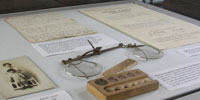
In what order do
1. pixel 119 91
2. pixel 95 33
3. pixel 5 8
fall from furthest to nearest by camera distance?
pixel 5 8 → pixel 95 33 → pixel 119 91

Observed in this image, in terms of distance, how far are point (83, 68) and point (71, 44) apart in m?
0.22

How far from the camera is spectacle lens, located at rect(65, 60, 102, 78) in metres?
0.97

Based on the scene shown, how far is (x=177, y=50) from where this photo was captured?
3.89ft

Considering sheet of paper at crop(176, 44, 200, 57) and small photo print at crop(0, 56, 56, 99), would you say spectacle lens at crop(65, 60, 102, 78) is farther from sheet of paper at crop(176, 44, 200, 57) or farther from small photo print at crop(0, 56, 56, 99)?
sheet of paper at crop(176, 44, 200, 57)

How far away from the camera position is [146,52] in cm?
114

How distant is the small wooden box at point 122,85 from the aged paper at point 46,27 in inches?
16.7

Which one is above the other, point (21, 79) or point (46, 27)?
point (46, 27)

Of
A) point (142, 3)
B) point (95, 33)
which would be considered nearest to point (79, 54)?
point (95, 33)

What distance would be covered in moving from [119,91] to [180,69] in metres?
0.29

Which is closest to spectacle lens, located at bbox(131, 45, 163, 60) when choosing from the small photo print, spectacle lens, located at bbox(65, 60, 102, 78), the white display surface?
the white display surface

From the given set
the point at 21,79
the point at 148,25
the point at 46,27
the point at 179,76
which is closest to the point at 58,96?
the point at 21,79

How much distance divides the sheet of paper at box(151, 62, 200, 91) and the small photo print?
0.33m

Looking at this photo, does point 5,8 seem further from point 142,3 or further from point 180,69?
point 180,69

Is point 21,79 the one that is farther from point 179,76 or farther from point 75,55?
point 179,76
